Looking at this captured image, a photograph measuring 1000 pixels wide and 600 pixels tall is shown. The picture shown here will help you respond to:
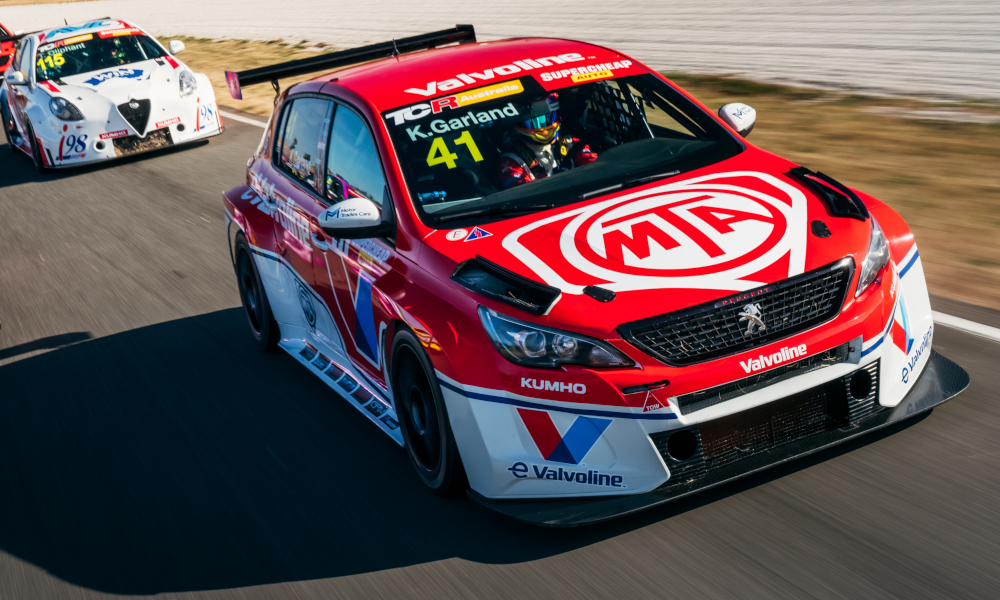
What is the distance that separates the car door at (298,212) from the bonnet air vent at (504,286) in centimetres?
130

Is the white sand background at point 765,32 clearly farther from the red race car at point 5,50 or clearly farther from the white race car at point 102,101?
the white race car at point 102,101

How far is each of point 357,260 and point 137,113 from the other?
936 centimetres

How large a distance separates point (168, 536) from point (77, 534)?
1.45ft

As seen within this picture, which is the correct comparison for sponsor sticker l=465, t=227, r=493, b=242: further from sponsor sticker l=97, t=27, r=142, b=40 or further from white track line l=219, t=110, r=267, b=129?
sponsor sticker l=97, t=27, r=142, b=40

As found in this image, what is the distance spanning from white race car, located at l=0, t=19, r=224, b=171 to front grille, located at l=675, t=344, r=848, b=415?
10786 millimetres

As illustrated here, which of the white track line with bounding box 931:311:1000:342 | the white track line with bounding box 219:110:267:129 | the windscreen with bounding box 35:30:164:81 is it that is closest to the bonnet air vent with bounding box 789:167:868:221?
the white track line with bounding box 931:311:1000:342

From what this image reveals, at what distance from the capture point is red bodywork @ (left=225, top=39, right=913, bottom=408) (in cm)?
362

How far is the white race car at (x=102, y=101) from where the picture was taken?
42.6 feet

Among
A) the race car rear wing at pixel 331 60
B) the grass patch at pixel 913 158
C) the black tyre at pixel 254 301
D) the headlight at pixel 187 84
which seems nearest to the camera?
the race car rear wing at pixel 331 60

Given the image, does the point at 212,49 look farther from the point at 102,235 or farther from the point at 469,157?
the point at 469,157

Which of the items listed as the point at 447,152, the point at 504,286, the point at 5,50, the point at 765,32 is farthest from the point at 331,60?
the point at 5,50

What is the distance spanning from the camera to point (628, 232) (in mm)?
4039

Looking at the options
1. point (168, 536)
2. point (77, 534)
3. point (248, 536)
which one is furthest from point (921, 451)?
point (77, 534)

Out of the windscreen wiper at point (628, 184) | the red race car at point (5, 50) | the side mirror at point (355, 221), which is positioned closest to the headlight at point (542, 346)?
the side mirror at point (355, 221)
